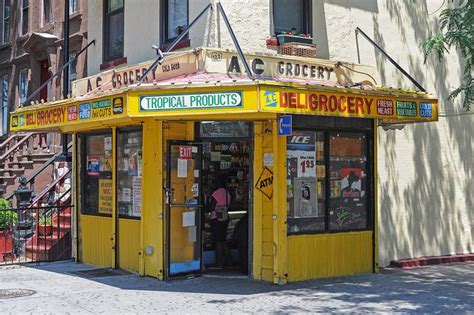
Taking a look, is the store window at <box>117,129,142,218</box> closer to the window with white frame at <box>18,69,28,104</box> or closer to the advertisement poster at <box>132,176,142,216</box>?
the advertisement poster at <box>132,176,142,216</box>

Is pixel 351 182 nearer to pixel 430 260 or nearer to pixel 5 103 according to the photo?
pixel 430 260

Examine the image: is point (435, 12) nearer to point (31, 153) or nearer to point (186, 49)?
point (186, 49)

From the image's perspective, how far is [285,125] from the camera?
949 centimetres

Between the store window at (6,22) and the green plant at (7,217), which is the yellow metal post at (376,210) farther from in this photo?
the store window at (6,22)

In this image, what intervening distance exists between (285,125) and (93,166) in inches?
181

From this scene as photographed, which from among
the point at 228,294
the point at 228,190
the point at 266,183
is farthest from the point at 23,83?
the point at 228,294

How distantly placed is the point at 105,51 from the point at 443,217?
780 centimetres

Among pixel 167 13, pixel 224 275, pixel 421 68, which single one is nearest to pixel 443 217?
pixel 421 68

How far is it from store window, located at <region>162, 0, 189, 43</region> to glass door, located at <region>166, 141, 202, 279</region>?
195 centimetres

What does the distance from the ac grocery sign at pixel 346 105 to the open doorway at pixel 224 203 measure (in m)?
2.23

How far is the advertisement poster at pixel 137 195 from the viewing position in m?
10.9

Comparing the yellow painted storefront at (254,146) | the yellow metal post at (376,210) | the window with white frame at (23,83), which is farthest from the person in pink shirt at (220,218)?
the window with white frame at (23,83)

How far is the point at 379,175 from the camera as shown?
12.3 meters

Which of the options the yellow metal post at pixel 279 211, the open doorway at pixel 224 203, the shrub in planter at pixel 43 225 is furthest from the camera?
the shrub in planter at pixel 43 225
